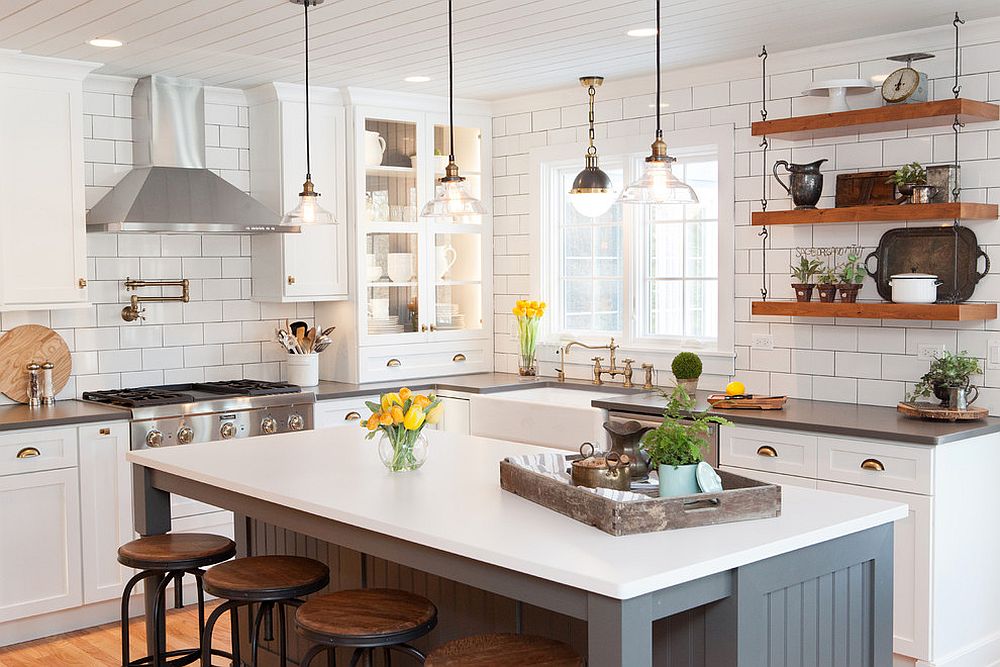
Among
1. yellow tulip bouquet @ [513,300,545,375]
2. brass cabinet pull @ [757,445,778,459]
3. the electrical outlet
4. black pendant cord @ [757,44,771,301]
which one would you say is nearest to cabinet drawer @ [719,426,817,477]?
brass cabinet pull @ [757,445,778,459]

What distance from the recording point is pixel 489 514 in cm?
288

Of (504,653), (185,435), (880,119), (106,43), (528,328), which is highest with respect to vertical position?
(106,43)

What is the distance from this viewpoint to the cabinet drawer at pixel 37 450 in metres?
4.78

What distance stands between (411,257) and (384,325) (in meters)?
0.44

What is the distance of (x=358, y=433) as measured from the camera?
445 centimetres

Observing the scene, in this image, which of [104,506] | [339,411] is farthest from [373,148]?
[104,506]

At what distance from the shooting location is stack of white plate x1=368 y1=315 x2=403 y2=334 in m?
6.29

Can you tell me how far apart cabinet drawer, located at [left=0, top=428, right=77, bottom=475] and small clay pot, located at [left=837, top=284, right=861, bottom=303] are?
3534mm

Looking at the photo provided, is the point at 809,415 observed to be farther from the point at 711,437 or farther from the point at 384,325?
the point at 384,325

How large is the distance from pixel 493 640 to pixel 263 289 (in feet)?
12.4

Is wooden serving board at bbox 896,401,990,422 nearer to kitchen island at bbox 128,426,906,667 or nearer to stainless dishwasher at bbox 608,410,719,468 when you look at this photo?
stainless dishwasher at bbox 608,410,719,468

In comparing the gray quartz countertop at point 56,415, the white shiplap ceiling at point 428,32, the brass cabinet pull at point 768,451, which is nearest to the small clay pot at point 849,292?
the brass cabinet pull at point 768,451

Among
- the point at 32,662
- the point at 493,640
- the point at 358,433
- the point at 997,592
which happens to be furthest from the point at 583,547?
the point at 32,662

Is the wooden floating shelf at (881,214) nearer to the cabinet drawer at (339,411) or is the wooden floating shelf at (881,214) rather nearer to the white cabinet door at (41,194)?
the cabinet drawer at (339,411)
